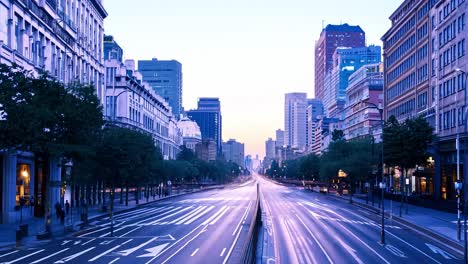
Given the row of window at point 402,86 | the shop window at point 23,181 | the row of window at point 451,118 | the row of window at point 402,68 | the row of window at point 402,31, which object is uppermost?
the row of window at point 402,31

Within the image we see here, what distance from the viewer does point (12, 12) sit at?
2057 inches

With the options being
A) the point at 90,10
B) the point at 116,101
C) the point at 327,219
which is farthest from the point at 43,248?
the point at 116,101

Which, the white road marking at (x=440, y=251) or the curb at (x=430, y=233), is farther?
the curb at (x=430, y=233)

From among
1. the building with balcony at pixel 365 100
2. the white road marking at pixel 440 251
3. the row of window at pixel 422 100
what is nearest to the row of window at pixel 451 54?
the row of window at pixel 422 100

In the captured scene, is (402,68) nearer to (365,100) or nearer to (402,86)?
(402,86)

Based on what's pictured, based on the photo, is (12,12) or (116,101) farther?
(116,101)

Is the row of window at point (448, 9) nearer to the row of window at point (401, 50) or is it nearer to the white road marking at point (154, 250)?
the row of window at point (401, 50)

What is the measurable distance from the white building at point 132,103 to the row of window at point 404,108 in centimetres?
4668

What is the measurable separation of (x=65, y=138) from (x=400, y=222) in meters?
31.9

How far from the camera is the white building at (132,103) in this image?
361ft

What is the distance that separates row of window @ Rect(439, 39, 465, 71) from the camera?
71.1 m

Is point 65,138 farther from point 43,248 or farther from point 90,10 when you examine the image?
point 90,10

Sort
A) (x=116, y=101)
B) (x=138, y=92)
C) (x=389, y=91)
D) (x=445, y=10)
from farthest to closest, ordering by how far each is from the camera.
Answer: (x=138, y=92), (x=389, y=91), (x=116, y=101), (x=445, y=10)

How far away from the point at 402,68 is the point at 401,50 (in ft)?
11.8
